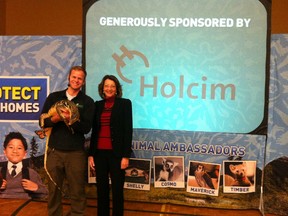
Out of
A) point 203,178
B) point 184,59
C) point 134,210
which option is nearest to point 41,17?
point 184,59

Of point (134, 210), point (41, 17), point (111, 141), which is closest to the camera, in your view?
point (111, 141)

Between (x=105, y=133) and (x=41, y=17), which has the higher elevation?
(x=41, y=17)

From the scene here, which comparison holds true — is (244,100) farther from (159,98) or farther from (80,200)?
(80,200)

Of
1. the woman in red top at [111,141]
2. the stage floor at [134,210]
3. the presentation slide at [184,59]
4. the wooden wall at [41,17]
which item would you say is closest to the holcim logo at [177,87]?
the presentation slide at [184,59]

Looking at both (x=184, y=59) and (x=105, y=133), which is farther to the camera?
(x=184, y=59)

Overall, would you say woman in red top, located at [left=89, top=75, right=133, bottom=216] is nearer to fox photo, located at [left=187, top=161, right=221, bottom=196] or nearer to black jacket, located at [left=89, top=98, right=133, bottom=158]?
black jacket, located at [left=89, top=98, right=133, bottom=158]

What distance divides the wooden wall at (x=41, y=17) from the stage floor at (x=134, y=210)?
2.46 m

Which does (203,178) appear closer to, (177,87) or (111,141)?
(177,87)

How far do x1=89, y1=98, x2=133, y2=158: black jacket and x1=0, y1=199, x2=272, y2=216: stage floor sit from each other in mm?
870

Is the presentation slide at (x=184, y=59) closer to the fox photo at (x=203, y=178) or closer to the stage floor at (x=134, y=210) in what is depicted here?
the fox photo at (x=203, y=178)

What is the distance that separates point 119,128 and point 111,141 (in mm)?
126

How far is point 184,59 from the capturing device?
3.17 m

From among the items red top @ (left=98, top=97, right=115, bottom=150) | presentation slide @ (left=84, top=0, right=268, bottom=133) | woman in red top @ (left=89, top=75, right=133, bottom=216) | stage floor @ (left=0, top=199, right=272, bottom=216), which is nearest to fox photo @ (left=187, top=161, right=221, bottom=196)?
stage floor @ (left=0, top=199, right=272, bottom=216)

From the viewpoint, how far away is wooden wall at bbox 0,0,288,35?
174 inches
